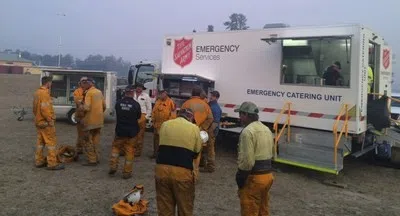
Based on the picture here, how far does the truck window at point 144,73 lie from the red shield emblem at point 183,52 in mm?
2995

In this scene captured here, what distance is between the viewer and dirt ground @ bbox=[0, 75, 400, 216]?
18.7ft

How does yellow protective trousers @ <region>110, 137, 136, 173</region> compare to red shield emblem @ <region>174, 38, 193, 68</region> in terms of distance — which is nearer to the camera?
yellow protective trousers @ <region>110, 137, 136, 173</region>

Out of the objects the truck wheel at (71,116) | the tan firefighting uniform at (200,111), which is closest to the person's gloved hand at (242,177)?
the tan firefighting uniform at (200,111)

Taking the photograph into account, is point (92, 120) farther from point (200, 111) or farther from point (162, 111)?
point (200, 111)

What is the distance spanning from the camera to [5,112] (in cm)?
1741

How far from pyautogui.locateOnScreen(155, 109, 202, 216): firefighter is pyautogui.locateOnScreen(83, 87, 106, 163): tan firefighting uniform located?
403 cm

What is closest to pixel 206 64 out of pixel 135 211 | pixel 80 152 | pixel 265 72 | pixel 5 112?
pixel 265 72

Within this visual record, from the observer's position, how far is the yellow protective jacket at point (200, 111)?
726 centimetres

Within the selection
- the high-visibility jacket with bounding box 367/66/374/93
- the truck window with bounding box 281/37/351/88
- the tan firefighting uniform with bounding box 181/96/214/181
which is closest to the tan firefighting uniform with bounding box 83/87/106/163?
the tan firefighting uniform with bounding box 181/96/214/181

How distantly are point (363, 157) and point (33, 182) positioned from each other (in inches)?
319

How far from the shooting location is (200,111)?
7281 millimetres

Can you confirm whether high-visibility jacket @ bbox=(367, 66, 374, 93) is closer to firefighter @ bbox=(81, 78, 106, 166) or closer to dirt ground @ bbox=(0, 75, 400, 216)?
dirt ground @ bbox=(0, 75, 400, 216)

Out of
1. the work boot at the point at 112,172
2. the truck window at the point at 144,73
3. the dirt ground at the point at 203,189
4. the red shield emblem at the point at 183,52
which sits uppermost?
the red shield emblem at the point at 183,52

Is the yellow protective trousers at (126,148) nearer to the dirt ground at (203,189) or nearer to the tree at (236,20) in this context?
the dirt ground at (203,189)
